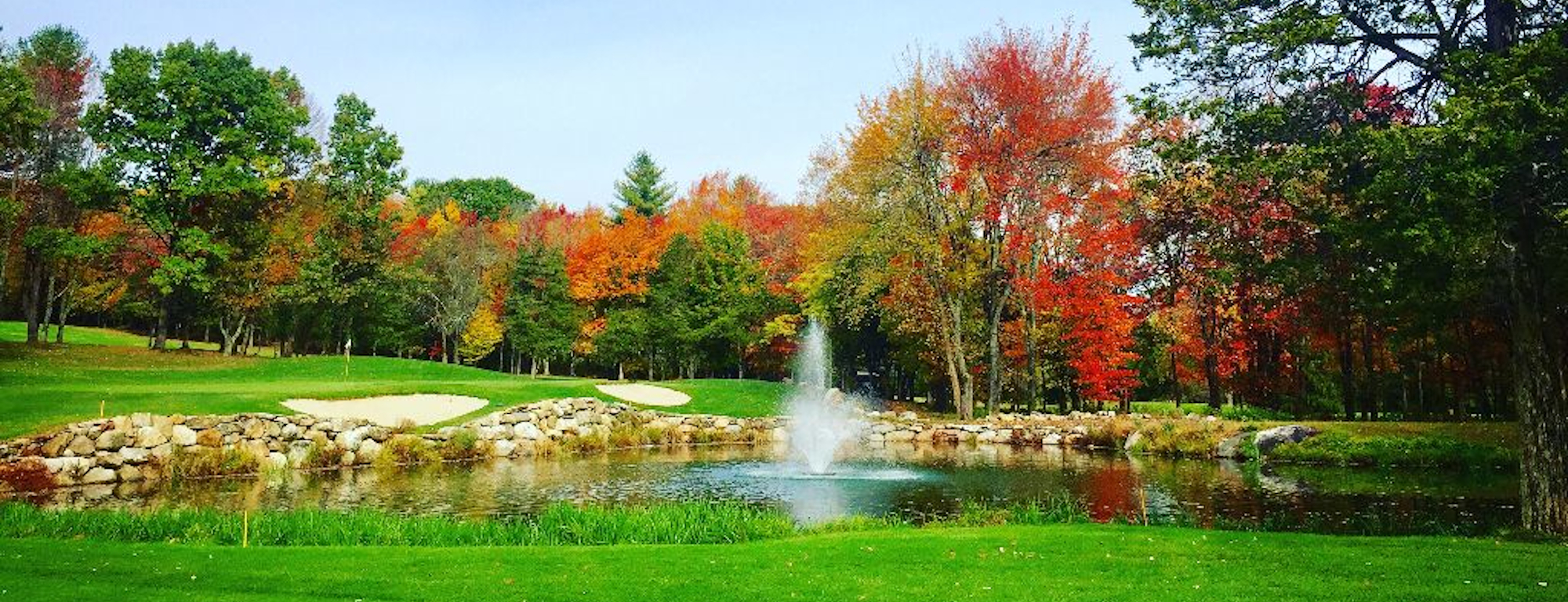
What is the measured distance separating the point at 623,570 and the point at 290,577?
2682 mm

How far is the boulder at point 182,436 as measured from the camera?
18641 mm

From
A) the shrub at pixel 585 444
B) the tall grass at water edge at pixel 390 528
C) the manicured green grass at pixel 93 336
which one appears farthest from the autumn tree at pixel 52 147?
the tall grass at water edge at pixel 390 528

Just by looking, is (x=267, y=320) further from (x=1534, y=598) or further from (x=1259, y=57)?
(x=1534, y=598)

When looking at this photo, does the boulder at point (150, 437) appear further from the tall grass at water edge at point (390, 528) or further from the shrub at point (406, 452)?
the tall grass at water edge at point (390, 528)

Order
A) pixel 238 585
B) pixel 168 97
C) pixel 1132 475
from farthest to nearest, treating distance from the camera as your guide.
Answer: pixel 168 97 → pixel 1132 475 → pixel 238 585

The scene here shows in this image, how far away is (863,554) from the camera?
8922 millimetres

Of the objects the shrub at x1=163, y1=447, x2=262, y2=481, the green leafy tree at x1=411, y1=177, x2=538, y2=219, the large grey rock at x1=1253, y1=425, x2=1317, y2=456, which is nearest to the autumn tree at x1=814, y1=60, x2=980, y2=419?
the large grey rock at x1=1253, y1=425, x2=1317, y2=456

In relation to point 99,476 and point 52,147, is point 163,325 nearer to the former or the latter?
point 52,147

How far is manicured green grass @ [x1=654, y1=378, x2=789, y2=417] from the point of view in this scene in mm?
30969

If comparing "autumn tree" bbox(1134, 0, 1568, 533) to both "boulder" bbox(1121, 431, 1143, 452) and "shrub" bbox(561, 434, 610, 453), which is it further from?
"shrub" bbox(561, 434, 610, 453)

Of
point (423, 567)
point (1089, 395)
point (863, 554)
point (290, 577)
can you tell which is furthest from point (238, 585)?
point (1089, 395)

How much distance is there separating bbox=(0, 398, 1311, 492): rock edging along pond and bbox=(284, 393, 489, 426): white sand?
0.84m

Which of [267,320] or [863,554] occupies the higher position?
[267,320]

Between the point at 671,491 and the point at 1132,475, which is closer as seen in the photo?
the point at 671,491
